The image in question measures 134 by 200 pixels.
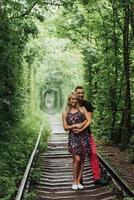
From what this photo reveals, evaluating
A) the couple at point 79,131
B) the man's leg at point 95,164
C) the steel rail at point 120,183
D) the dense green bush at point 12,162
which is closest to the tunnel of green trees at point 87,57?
the dense green bush at point 12,162

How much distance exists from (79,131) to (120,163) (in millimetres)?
3772

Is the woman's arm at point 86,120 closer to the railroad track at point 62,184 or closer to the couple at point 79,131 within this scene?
the couple at point 79,131

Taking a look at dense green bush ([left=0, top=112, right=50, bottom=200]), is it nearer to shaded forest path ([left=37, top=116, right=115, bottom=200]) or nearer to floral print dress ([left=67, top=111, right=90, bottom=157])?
shaded forest path ([left=37, top=116, right=115, bottom=200])

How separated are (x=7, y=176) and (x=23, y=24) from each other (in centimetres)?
884

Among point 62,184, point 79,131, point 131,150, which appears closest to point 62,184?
point 62,184

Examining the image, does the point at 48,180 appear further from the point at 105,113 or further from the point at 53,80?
the point at 53,80

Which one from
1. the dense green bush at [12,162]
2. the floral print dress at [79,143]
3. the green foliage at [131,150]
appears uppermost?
the floral print dress at [79,143]

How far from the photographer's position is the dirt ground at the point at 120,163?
9822 mm

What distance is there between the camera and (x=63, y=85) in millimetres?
71500

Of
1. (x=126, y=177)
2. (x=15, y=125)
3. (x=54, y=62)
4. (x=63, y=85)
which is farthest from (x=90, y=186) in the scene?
(x=63, y=85)

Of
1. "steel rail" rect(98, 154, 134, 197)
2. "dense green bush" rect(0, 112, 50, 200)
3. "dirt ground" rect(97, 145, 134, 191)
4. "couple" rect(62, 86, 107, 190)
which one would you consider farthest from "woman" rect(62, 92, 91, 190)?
"dense green bush" rect(0, 112, 50, 200)

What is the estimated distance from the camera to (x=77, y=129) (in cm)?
870

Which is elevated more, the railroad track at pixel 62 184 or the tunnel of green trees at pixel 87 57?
the tunnel of green trees at pixel 87 57

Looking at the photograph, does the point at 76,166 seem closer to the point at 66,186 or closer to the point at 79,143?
the point at 79,143
